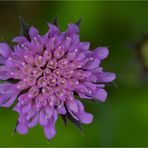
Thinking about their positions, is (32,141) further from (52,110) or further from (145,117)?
(52,110)

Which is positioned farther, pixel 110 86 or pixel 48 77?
pixel 110 86

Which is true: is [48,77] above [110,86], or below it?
below

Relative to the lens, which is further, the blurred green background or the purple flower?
the blurred green background

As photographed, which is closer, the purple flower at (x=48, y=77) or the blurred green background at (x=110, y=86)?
the purple flower at (x=48, y=77)
